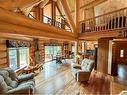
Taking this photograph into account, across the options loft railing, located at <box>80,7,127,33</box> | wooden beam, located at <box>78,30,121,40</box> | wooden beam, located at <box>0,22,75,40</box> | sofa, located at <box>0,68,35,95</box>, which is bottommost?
sofa, located at <box>0,68,35,95</box>

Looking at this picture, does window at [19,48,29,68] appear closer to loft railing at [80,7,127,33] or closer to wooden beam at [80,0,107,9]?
loft railing at [80,7,127,33]

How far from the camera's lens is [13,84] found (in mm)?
3998

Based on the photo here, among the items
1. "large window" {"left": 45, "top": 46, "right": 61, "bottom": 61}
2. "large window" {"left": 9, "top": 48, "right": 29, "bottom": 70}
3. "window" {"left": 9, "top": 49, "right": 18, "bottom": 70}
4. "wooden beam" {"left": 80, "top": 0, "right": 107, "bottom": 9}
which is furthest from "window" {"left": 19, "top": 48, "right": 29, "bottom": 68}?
"wooden beam" {"left": 80, "top": 0, "right": 107, "bottom": 9}

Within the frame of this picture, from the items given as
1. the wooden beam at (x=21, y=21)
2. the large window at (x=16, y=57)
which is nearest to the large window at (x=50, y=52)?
the large window at (x=16, y=57)

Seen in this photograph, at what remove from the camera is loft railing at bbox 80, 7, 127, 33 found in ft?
19.6

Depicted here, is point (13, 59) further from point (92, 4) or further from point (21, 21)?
point (92, 4)

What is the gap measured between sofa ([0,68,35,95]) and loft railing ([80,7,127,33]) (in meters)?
4.45

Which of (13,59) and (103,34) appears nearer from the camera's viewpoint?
(103,34)

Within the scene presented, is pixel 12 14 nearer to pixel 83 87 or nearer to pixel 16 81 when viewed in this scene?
pixel 16 81

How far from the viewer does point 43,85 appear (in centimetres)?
548

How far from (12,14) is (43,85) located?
3.57m

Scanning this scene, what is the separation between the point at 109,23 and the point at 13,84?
16.8ft

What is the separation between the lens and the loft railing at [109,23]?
599 cm

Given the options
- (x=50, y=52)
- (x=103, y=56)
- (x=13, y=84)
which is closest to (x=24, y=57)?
(x=50, y=52)
